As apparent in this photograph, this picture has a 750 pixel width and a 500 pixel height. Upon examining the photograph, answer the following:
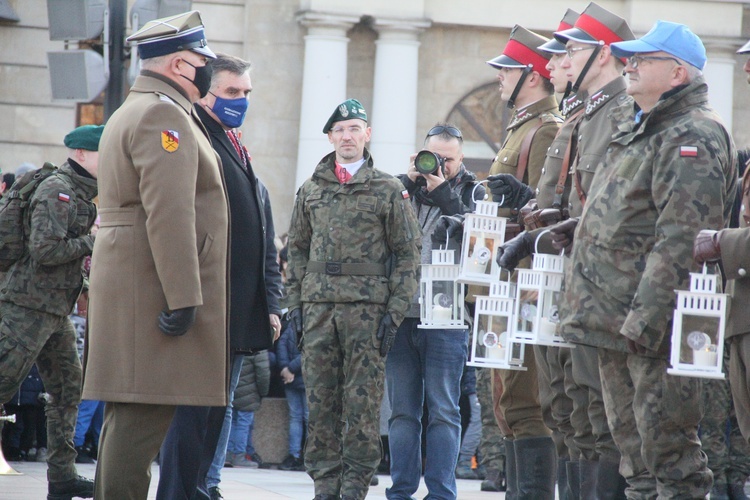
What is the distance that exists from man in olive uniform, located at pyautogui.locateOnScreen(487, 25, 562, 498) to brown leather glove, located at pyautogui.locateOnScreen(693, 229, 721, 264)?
1.73 m

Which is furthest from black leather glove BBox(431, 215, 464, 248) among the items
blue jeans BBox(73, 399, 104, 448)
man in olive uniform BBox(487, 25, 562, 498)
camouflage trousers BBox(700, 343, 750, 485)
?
blue jeans BBox(73, 399, 104, 448)

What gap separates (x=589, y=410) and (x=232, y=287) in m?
1.87

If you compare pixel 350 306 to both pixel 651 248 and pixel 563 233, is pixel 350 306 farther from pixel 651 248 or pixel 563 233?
pixel 651 248

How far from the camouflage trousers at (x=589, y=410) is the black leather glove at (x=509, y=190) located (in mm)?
1057

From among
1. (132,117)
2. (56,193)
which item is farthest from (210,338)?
(56,193)

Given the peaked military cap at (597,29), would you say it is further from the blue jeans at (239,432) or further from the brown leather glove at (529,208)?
the blue jeans at (239,432)

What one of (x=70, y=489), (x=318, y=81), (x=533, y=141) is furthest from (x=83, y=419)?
(x=318, y=81)

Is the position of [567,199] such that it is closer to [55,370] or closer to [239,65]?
[239,65]

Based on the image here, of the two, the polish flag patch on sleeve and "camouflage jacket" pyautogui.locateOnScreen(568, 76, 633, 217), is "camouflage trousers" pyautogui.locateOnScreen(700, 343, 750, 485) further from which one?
the polish flag patch on sleeve

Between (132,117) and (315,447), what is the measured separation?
2614 mm

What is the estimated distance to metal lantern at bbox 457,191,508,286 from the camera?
611 cm

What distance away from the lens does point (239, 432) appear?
11.0 meters

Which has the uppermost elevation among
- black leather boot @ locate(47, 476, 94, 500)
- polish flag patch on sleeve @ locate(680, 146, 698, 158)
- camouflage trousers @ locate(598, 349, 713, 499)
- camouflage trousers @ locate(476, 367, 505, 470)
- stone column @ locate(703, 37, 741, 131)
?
stone column @ locate(703, 37, 741, 131)

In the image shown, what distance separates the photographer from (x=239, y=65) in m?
6.56
